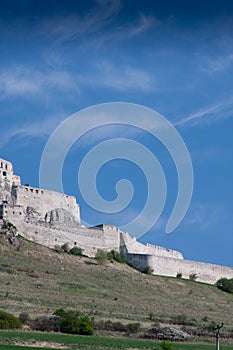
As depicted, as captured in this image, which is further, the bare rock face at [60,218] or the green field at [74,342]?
the bare rock face at [60,218]

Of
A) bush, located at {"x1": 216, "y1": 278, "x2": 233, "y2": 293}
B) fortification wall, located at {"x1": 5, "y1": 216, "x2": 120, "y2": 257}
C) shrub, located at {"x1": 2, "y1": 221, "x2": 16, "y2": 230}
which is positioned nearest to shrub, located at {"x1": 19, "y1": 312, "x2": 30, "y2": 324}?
shrub, located at {"x1": 2, "y1": 221, "x2": 16, "y2": 230}

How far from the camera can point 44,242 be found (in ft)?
218

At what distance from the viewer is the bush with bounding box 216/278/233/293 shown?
254ft

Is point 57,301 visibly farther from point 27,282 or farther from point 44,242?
point 44,242

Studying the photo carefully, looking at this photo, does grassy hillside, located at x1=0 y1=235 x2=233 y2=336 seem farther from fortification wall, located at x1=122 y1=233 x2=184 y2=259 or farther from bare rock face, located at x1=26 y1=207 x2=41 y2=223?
fortification wall, located at x1=122 y1=233 x2=184 y2=259

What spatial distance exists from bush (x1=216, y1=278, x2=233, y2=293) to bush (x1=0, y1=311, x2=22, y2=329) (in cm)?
4071

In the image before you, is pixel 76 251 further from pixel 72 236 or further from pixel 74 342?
pixel 74 342

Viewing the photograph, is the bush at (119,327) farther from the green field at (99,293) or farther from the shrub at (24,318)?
the shrub at (24,318)

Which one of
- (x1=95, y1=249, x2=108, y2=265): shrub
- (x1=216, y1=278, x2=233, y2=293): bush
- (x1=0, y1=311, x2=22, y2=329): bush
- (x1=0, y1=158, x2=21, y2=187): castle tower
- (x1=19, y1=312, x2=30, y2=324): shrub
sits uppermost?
(x1=0, y1=158, x2=21, y2=187): castle tower

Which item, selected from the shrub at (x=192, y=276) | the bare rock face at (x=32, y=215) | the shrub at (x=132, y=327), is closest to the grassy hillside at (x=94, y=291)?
the bare rock face at (x=32, y=215)

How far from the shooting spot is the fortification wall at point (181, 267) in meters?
72.5

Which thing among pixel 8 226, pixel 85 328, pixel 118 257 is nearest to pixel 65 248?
pixel 8 226

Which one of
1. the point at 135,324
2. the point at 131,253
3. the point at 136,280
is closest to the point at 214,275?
the point at 131,253

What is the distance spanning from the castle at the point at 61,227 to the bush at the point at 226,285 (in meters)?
2.49
